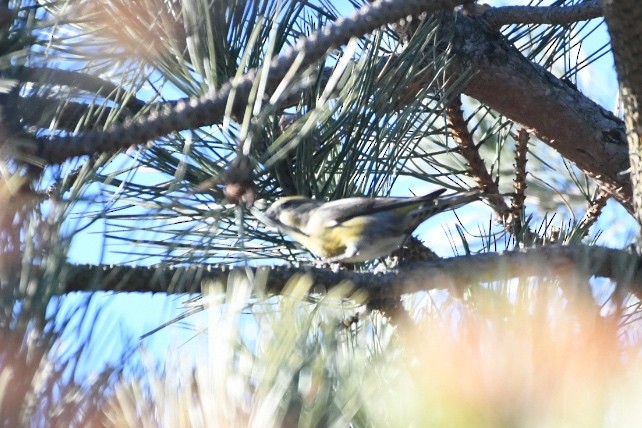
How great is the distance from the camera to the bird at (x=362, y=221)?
5.79 ft

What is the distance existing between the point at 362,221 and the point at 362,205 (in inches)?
11.3

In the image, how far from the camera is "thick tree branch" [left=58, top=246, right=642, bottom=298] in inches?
42.9

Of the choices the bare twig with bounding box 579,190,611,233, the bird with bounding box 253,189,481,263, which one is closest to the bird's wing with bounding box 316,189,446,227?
the bird with bounding box 253,189,481,263

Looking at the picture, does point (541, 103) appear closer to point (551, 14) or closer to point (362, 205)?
point (551, 14)

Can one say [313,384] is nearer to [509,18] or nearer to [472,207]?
[509,18]

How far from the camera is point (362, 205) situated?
72.5 inches

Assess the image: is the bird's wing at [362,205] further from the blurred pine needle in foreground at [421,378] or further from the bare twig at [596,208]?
the blurred pine needle in foreground at [421,378]

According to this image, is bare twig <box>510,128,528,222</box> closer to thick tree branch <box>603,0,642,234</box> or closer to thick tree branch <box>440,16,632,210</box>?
thick tree branch <box>440,16,632,210</box>

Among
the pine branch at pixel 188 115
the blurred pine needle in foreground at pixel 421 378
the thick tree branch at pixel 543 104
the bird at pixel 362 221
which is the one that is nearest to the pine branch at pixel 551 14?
the thick tree branch at pixel 543 104

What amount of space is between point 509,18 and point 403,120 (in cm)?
58

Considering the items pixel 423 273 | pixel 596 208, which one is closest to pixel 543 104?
pixel 596 208

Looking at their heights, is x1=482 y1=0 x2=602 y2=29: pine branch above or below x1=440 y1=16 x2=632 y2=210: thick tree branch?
above

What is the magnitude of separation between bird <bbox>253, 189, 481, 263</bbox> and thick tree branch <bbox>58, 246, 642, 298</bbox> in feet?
1.07

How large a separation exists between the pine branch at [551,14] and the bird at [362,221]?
0.39 meters
